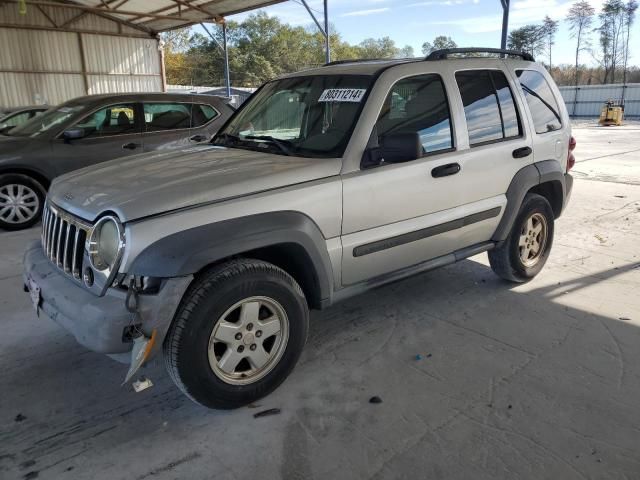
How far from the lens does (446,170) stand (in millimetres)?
3529

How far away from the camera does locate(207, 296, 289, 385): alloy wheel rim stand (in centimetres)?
270

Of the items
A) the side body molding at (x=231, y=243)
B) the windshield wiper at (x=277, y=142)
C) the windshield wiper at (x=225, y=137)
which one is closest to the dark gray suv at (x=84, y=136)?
the windshield wiper at (x=225, y=137)

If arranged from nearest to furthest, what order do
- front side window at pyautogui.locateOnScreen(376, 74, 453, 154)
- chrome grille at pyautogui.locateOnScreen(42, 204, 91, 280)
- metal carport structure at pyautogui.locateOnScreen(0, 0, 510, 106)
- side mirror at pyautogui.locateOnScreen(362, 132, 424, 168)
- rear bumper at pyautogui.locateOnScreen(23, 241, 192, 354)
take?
1. rear bumper at pyautogui.locateOnScreen(23, 241, 192, 354)
2. chrome grille at pyautogui.locateOnScreen(42, 204, 91, 280)
3. side mirror at pyautogui.locateOnScreen(362, 132, 424, 168)
4. front side window at pyautogui.locateOnScreen(376, 74, 453, 154)
5. metal carport structure at pyautogui.locateOnScreen(0, 0, 510, 106)

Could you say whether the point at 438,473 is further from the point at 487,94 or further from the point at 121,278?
the point at 487,94

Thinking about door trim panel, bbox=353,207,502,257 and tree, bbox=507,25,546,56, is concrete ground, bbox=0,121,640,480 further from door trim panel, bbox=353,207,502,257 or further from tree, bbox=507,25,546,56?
tree, bbox=507,25,546,56

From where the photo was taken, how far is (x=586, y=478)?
232 centimetres

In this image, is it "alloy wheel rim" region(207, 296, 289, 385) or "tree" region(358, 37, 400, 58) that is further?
"tree" region(358, 37, 400, 58)

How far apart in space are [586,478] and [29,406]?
9.42 feet

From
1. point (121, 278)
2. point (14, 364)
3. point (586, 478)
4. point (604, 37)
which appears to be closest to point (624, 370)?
point (586, 478)

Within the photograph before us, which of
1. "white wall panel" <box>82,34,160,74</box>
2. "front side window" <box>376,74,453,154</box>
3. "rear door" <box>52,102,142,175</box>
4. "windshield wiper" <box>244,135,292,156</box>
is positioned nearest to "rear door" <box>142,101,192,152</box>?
"rear door" <box>52,102,142,175</box>

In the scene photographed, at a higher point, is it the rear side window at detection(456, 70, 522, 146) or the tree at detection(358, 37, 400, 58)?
the tree at detection(358, 37, 400, 58)

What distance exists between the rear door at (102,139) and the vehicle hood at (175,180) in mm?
3987

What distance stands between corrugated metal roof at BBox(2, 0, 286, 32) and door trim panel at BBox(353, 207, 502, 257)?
41.8 feet

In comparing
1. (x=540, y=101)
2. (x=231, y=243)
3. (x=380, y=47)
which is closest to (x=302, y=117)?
(x=231, y=243)
